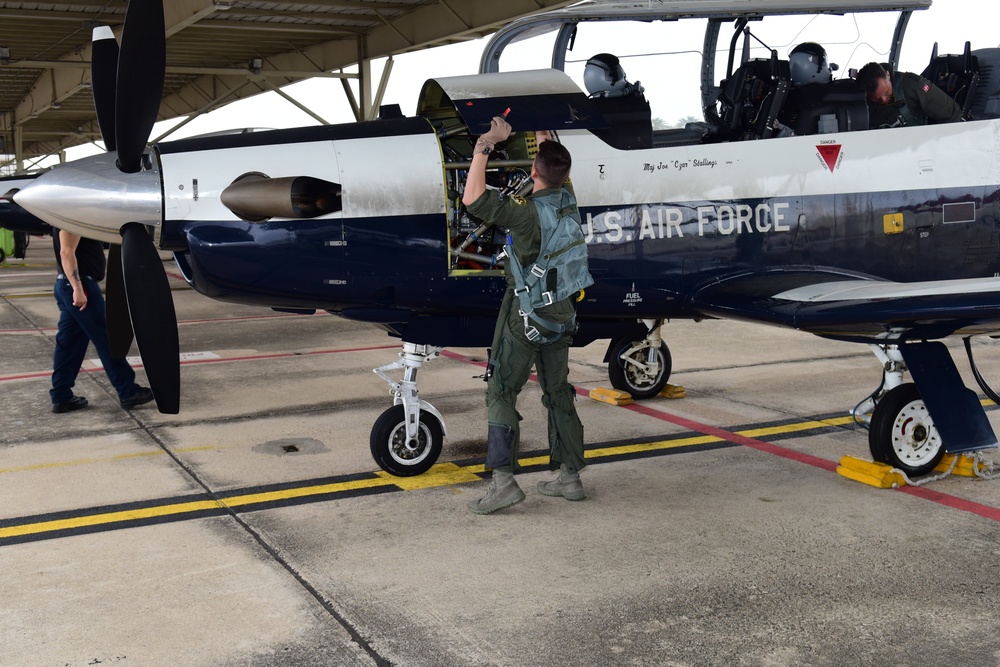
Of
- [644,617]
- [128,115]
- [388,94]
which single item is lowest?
[644,617]

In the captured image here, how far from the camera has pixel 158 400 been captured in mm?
5109

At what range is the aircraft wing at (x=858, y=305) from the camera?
4.85 meters

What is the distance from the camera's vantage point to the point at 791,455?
6184mm

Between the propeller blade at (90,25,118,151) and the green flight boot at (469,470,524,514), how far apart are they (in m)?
2.88

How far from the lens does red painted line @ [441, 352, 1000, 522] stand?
16.7 feet

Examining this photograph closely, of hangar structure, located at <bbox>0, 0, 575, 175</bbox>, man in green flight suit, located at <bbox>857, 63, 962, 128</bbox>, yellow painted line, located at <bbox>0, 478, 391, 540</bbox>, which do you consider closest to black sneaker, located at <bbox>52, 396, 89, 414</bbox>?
yellow painted line, located at <bbox>0, 478, 391, 540</bbox>

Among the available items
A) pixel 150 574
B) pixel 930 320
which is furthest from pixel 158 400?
pixel 930 320

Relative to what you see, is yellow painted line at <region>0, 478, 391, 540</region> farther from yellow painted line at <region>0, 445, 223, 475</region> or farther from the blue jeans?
the blue jeans

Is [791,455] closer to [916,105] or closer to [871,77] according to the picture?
[916,105]

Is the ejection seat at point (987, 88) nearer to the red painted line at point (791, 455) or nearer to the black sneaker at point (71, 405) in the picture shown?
the red painted line at point (791, 455)

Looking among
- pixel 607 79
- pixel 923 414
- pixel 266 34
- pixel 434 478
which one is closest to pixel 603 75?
pixel 607 79

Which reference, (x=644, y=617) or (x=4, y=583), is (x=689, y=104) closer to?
(x=644, y=617)

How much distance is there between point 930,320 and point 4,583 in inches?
181

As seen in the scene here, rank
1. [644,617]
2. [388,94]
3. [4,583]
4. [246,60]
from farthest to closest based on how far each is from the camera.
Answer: [246,60]
[388,94]
[4,583]
[644,617]
